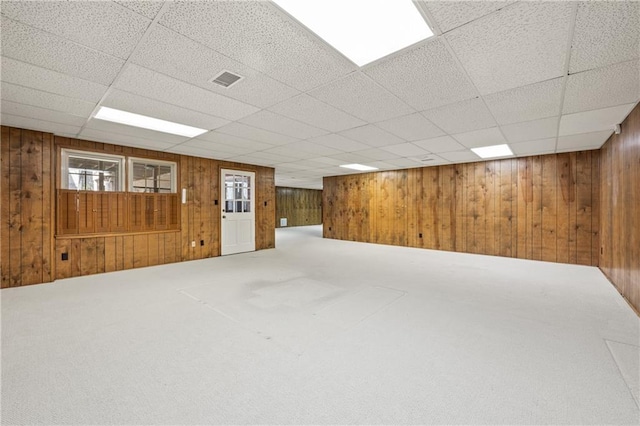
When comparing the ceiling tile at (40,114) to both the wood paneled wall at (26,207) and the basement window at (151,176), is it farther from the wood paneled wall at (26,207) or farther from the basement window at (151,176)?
the basement window at (151,176)

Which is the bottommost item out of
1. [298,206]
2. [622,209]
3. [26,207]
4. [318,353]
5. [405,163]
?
[318,353]

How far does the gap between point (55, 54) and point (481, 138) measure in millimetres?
4877

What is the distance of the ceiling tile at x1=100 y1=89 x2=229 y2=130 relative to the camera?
269 cm

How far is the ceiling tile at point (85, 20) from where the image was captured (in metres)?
1.48

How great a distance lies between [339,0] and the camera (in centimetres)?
146

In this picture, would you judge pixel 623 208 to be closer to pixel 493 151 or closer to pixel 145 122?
pixel 493 151

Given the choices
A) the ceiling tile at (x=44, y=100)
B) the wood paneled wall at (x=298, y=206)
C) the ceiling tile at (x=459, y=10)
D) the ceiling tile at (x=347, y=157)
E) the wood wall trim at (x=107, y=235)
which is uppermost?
the ceiling tile at (x=347, y=157)

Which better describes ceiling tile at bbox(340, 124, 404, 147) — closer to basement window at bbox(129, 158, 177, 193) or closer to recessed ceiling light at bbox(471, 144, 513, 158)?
recessed ceiling light at bbox(471, 144, 513, 158)

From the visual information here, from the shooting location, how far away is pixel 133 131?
385 cm

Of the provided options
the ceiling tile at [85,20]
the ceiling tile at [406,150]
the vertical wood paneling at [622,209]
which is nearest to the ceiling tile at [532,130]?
the vertical wood paneling at [622,209]

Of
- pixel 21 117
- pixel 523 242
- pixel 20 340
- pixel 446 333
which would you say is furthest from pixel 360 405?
pixel 523 242

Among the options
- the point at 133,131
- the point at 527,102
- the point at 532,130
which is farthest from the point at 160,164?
the point at 532,130

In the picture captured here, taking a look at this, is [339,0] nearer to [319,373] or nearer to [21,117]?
[319,373]

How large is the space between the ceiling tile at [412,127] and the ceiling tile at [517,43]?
3.34 feet
